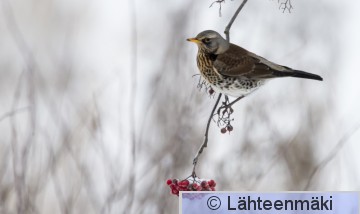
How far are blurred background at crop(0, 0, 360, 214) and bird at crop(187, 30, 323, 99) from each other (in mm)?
325

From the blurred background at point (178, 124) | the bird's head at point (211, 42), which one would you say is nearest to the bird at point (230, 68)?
the bird's head at point (211, 42)

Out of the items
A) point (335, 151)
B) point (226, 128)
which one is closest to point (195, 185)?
point (226, 128)

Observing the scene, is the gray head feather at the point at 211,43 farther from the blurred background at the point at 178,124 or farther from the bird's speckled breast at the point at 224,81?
the blurred background at the point at 178,124

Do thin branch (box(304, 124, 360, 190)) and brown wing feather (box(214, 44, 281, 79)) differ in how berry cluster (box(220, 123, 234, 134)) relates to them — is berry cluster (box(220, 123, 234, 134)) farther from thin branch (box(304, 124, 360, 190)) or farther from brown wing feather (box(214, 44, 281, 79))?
thin branch (box(304, 124, 360, 190))

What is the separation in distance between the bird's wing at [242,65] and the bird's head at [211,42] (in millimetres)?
11

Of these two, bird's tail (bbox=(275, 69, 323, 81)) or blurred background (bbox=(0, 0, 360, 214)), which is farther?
blurred background (bbox=(0, 0, 360, 214))

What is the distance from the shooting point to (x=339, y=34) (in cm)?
110

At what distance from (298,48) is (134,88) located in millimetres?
276

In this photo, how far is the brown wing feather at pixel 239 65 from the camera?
670 mm

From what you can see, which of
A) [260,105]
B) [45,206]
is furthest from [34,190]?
[260,105]

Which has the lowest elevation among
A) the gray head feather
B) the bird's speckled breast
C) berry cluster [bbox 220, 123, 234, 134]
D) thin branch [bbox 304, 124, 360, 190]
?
thin branch [bbox 304, 124, 360, 190]

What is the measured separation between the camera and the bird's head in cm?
66

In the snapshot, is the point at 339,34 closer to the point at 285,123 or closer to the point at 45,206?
the point at 285,123

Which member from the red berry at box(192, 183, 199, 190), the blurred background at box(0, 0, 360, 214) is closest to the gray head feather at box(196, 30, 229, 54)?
the red berry at box(192, 183, 199, 190)
